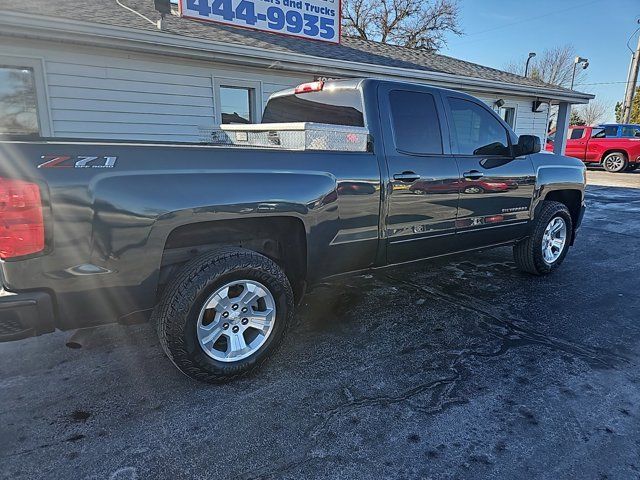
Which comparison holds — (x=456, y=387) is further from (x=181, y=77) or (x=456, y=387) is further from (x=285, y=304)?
(x=181, y=77)

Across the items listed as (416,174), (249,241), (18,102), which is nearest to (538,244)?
(416,174)

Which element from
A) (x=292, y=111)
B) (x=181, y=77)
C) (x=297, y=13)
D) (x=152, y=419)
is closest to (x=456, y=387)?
(x=152, y=419)

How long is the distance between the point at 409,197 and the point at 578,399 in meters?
1.75

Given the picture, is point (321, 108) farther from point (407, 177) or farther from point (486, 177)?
point (486, 177)

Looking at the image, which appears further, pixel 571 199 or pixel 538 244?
pixel 571 199

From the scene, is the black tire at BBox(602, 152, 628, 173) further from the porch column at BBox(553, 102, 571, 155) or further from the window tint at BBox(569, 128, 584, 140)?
the porch column at BBox(553, 102, 571, 155)

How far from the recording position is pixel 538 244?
474cm

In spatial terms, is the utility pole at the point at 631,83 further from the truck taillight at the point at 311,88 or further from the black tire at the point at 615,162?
the truck taillight at the point at 311,88

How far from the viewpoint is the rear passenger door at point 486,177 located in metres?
3.86

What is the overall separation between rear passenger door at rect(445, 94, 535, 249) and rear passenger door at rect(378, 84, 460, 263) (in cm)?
15

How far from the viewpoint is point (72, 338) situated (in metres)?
3.35

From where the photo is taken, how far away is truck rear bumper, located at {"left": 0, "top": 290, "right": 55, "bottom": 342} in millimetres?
2033

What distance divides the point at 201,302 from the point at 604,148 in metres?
21.8

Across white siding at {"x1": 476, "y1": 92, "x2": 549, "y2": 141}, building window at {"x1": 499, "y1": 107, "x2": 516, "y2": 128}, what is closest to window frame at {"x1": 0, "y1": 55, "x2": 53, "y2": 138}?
white siding at {"x1": 476, "y1": 92, "x2": 549, "y2": 141}
